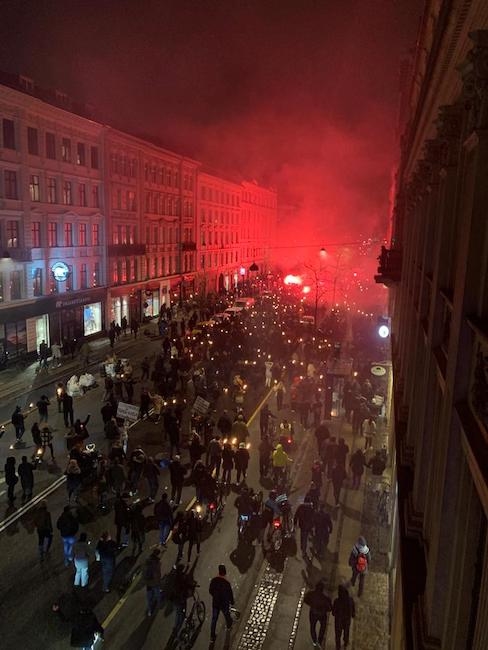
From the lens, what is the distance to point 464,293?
171 inches

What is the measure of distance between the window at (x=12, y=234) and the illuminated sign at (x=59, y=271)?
279 centimetres

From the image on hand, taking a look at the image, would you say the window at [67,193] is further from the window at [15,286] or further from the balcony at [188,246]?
the balcony at [188,246]

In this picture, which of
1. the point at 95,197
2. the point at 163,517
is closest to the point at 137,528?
the point at 163,517

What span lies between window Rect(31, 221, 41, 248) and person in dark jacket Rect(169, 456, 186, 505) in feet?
68.5

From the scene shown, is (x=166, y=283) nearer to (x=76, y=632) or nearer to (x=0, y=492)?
(x=0, y=492)

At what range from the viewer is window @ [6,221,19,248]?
1126 inches

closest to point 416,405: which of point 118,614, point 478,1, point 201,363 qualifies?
point 478,1

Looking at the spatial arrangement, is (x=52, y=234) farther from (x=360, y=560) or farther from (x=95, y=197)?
(x=360, y=560)

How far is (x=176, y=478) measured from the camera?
13742mm

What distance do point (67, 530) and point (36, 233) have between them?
23182mm

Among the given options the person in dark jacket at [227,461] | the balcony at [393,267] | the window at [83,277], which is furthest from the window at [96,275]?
the person in dark jacket at [227,461]

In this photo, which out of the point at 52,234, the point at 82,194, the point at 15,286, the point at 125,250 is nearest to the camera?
the point at 15,286

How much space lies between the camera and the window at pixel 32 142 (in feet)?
97.7

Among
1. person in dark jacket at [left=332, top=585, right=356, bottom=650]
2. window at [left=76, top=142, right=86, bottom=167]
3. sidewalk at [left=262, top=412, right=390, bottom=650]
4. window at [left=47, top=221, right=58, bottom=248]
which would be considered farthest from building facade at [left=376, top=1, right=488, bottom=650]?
window at [left=76, top=142, right=86, bottom=167]
